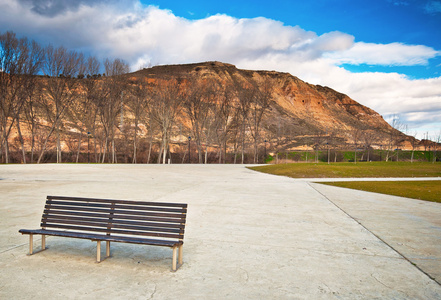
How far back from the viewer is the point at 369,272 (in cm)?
434

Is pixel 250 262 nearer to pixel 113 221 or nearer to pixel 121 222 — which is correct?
pixel 121 222

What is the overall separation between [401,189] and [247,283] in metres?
14.0

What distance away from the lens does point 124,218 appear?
4781 millimetres

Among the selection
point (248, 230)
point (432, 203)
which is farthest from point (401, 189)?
point (248, 230)

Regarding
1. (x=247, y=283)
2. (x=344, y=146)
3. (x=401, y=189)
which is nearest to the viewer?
(x=247, y=283)

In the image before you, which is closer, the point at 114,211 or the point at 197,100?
the point at 114,211

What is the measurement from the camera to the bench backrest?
4.55 m

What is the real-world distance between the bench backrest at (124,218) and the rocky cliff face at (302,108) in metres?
79.9

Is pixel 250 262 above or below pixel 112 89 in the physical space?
below

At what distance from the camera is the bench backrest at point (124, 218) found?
4.55 meters

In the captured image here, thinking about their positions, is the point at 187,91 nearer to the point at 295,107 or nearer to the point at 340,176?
the point at 340,176

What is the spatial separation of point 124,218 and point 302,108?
121 m

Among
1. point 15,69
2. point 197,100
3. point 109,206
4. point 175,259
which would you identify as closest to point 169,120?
point 197,100

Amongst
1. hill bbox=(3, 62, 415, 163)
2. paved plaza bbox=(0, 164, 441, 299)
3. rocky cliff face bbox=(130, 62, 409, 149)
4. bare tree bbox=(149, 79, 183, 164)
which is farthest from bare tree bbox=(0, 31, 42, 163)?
rocky cliff face bbox=(130, 62, 409, 149)
